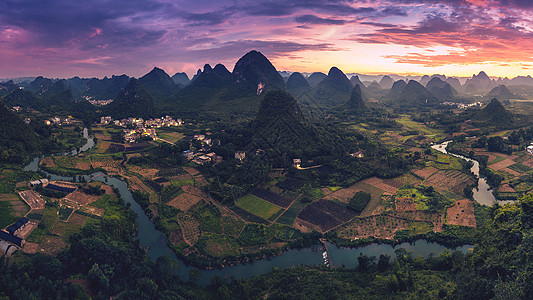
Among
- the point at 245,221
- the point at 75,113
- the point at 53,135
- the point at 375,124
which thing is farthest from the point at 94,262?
the point at 75,113

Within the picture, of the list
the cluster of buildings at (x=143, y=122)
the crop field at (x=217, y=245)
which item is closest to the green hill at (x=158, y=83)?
the cluster of buildings at (x=143, y=122)

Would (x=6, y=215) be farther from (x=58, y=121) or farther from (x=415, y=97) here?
(x=415, y=97)

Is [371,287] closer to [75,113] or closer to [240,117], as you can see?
[240,117]

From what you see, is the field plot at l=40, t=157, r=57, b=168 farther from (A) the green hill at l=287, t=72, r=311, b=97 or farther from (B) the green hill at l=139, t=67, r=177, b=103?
(A) the green hill at l=287, t=72, r=311, b=97

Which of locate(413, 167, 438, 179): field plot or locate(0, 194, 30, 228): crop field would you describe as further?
locate(413, 167, 438, 179): field plot

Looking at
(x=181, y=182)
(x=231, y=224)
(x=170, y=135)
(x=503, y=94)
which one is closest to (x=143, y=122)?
(x=170, y=135)

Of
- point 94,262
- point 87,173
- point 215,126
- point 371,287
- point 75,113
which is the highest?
point 75,113

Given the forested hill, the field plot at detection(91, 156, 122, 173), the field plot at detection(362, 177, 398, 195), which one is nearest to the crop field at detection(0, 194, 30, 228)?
the field plot at detection(91, 156, 122, 173)
